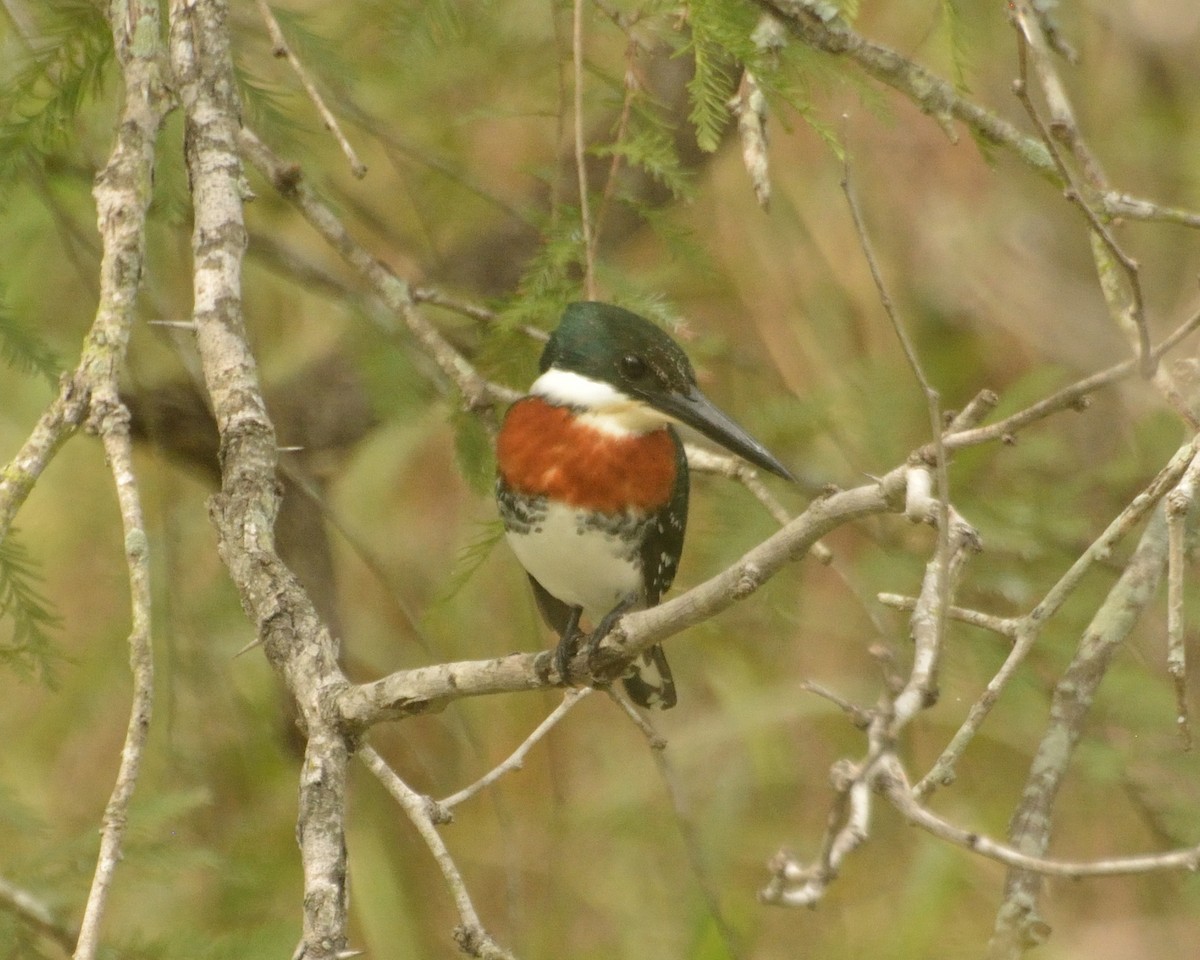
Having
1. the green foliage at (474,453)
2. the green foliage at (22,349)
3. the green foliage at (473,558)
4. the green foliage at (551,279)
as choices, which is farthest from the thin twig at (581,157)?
the green foliage at (22,349)

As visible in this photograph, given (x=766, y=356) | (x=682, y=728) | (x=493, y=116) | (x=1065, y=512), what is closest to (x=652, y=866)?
(x=682, y=728)

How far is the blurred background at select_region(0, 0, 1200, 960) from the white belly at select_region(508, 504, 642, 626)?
0.55 feet

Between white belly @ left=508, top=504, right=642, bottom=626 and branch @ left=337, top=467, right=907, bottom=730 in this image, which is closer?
branch @ left=337, top=467, right=907, bottom=730

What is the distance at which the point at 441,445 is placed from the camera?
4648mm

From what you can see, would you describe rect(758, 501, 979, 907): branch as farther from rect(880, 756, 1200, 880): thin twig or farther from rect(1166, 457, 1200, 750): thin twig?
rect(1166, 457, 1200, 750): thin twig

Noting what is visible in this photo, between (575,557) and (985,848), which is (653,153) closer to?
(575,557)

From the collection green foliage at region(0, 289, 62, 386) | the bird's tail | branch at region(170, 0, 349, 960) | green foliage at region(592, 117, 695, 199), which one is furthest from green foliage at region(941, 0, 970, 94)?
green foliage at region(0, 289, 62, 386)

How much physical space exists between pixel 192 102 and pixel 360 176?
0.32 meters

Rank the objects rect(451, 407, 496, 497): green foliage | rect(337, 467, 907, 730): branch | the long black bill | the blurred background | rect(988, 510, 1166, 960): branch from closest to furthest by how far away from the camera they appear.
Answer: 1. rect(337, 467, 907, 730): branch
2. rect(988, 510, 1166, 960): branch
3. the long black bill
4. the blurred background
5. rect(451, 407, 496, 497): green foliage

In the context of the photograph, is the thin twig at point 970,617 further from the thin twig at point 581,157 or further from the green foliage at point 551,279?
the green foliage at point 551,279

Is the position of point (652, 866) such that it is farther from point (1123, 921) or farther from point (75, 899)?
point (75, 899)

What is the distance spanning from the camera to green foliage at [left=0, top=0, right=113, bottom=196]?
2514 millimetres

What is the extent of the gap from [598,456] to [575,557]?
18cm

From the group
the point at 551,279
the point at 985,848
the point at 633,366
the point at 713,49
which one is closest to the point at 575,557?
the point at 633,366
